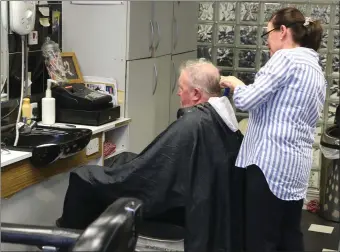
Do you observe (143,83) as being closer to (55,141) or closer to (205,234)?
(55,141)

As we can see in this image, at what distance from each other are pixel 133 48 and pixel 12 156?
48.7 inches

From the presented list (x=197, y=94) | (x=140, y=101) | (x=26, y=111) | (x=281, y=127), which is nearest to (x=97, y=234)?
(x=281, y=127)

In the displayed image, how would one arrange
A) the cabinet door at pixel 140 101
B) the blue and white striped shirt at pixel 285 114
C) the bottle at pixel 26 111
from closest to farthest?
the blue and white striped shirt at pixel 285 114
the bottle at pixel 26 111
the cabinet door at pixel 140 101

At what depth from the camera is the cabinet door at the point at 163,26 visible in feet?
12.0

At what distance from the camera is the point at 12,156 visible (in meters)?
2.47

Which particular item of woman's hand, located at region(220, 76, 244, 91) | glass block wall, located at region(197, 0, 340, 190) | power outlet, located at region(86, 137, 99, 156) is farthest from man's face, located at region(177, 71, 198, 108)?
glass block wall, located at region(197, 0, 340, 190)

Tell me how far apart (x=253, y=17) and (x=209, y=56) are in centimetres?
53

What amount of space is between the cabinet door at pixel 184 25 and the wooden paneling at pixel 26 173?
4.53ft

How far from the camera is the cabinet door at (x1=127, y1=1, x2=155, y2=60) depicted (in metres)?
3.35

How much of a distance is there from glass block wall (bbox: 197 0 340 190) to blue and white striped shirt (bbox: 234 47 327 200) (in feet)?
4.69

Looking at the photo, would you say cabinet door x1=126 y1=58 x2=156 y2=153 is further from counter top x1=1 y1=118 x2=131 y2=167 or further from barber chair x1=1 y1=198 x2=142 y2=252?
barber chair x1=1 y1=198 x2=142 y2=252

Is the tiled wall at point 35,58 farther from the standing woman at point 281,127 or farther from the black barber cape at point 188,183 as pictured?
the standing woman at point 281,127

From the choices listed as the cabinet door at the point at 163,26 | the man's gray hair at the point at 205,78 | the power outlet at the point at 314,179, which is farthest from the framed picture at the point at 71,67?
the power outlet at the point at 314,179

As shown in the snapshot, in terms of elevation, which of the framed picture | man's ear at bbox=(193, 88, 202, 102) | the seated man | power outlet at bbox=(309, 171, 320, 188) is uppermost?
the framed picture
